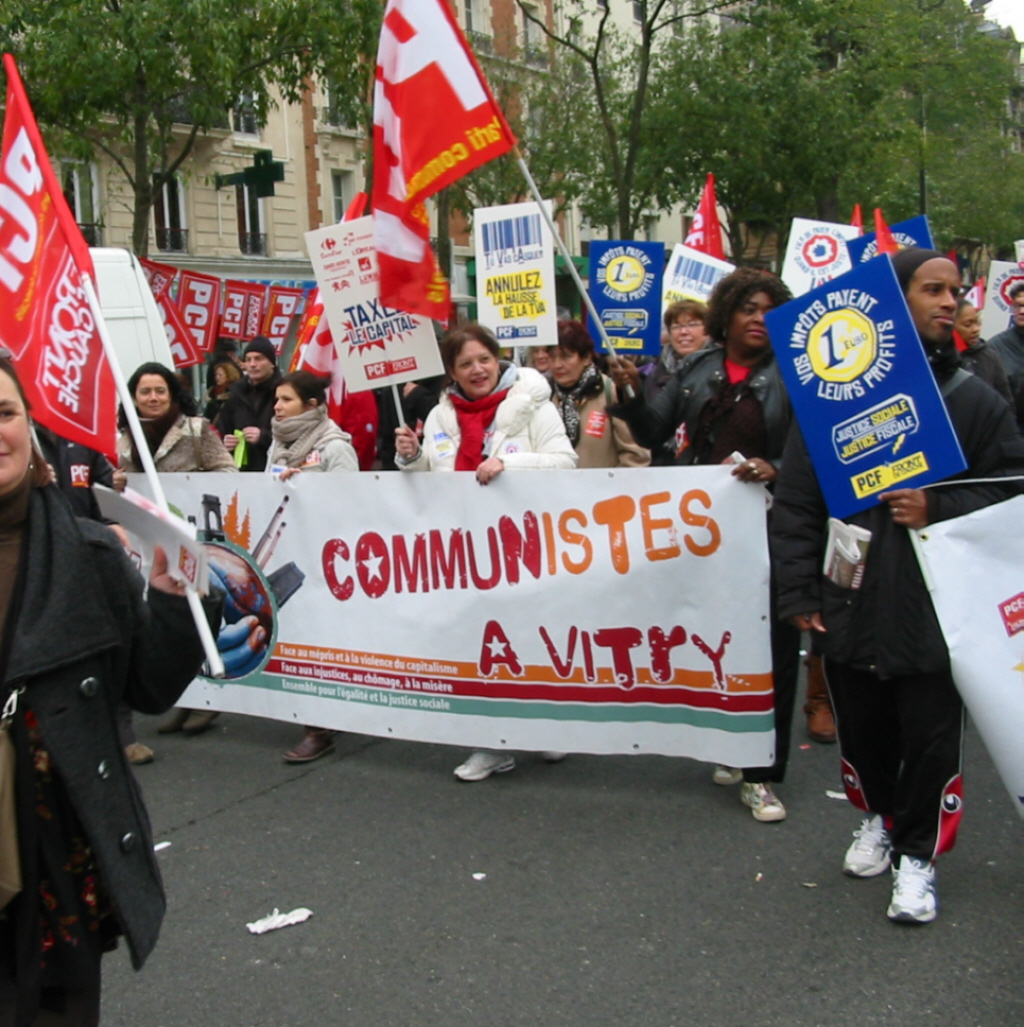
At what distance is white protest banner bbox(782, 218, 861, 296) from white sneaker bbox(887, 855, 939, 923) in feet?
24.5

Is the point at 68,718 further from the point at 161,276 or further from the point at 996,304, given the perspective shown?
the point at 161,276

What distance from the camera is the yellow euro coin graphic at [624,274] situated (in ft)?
30.1

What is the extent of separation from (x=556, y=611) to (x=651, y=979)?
1.78 metres

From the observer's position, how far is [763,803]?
4.57 metres

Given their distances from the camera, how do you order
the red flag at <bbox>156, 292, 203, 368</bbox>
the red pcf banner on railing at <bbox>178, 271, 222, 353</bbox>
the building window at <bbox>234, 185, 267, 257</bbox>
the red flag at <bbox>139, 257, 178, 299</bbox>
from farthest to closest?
the building window at <bbox>234, 185, 267, 257</bbox>
the red pcf banner on railing at <bbox>178, 271, 222, 353</bbox>
the red flag at <bbox>139, 257, 178, 299</bbox>
the red flag at <bbox>156, 292, 203, 368</bbox>

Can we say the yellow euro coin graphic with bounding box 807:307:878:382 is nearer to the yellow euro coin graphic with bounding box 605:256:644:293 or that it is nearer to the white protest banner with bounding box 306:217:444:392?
the white protest banner with bounding box 306:217:444:392

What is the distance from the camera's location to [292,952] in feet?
12.0

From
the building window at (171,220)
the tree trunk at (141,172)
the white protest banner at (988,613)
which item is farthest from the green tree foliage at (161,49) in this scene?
the white protest banner at (988,613)

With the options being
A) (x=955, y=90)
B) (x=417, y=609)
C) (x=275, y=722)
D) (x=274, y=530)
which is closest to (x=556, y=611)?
(x=417, y=609)

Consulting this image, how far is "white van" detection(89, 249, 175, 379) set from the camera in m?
9.44

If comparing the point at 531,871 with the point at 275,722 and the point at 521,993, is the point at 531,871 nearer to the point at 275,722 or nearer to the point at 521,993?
the point at 521,993

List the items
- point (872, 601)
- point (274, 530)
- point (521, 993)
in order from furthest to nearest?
point (274, 530) → point (872, 601) → point (521, 993)

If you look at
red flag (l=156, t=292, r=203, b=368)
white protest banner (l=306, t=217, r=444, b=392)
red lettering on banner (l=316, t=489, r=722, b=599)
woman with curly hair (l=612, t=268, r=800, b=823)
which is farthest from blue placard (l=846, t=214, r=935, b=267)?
red flag (l=156, t=292, r=203, b=368)

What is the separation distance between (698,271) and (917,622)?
606 centimetres
